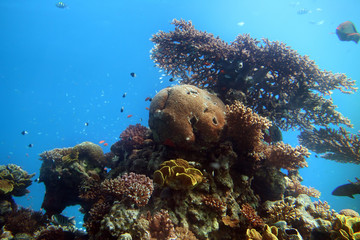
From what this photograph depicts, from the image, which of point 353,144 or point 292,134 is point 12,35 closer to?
point 353,144

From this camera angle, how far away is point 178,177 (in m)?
3.87

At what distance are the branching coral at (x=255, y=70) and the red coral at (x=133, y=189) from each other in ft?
15.9

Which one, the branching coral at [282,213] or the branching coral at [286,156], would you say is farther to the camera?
the branching coral at [286,156]

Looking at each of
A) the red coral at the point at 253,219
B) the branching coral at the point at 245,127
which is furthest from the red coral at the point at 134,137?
the red coral at the point at 253,219

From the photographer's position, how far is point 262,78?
7.91m

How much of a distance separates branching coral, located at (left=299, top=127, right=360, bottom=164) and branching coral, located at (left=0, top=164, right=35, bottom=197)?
544 inches

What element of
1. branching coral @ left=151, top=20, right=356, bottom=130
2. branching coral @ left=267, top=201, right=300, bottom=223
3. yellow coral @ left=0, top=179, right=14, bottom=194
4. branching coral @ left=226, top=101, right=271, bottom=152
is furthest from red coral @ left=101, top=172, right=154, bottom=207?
yellow coral @ left=0, top=179, right=14, bottom=194

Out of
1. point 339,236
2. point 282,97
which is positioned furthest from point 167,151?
point 282,97

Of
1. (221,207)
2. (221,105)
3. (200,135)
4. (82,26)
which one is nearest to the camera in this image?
(221,207)

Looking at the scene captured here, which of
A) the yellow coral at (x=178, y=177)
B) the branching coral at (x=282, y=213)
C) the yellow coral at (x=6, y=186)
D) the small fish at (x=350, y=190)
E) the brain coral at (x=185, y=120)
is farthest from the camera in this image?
the yellow coral at (x=6, y=186)

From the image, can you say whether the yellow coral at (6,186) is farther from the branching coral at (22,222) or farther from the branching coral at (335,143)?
the branching coral at (335,143)

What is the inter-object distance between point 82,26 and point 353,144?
13460 cm

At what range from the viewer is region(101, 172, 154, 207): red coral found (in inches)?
154

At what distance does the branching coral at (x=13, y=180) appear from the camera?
278 inches
